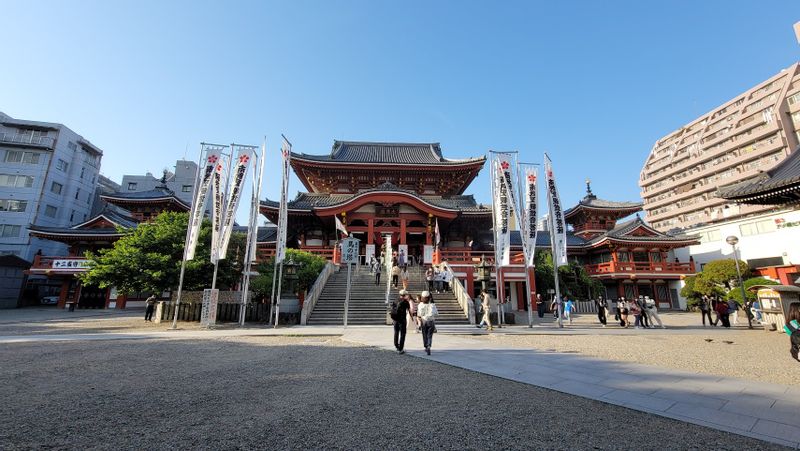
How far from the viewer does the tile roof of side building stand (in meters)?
31.8

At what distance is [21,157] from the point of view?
3762 centimetres

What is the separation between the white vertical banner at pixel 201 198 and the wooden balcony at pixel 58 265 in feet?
62.4

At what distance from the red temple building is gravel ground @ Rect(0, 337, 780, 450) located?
1694cm

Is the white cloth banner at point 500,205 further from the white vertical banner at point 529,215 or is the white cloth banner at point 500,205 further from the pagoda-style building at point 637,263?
the pagoda-style building at point 637,263

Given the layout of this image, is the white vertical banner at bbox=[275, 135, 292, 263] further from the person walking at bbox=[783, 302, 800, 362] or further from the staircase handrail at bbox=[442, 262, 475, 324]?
the person walking at bbox=[783, 302, 800, 362]

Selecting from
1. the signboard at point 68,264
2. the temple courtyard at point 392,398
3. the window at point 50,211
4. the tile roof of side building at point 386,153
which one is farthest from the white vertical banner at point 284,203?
the window at point 50,211

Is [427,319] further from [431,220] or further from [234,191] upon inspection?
[431,220]

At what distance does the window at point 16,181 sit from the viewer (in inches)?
1436

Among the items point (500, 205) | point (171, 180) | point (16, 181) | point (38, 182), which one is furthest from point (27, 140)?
point (500, 205)

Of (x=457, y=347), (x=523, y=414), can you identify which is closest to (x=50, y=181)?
(x=457, y=347)

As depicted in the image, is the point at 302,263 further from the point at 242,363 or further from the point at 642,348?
the point at 642,348

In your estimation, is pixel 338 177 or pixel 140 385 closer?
pixel 140 385

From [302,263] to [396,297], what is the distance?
223 inches

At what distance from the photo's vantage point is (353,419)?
3.89m
